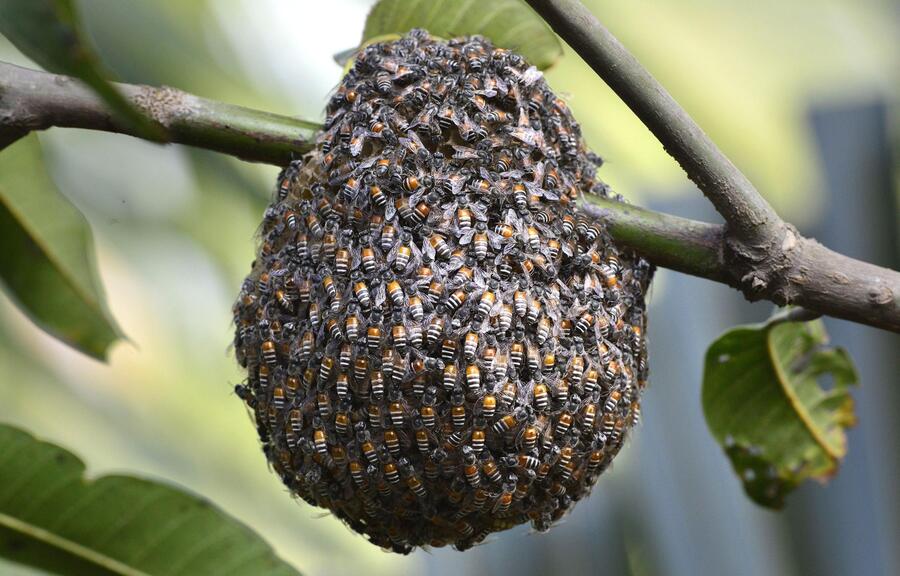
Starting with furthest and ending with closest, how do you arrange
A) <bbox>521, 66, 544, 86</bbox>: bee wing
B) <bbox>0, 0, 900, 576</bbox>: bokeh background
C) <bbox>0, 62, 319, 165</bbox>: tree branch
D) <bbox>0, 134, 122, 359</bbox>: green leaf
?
1. <bbox>0, 0, 900, 576</bbox>: bokeh background
2. <bbox>0, 134, 122, 359</bbox>: green leaf
3. <bbox>521, 66, 544, 86</bbox>: bee wing
4. <bbox>0, 62, 319, 165</bbox>: tree branch

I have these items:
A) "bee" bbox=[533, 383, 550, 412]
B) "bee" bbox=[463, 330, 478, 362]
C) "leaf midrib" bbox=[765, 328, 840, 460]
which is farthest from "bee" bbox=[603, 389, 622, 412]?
"leaf midrib" bbox=[765, 328, 840, 460]

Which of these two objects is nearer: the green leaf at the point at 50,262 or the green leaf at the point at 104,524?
the green leaf at the point at 104,524

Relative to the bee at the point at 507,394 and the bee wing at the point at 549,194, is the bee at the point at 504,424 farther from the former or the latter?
the bee wing at the point at 549,194

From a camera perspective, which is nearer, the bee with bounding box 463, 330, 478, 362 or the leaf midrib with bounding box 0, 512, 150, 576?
the bee with bounding box 463, 330, 478, 362

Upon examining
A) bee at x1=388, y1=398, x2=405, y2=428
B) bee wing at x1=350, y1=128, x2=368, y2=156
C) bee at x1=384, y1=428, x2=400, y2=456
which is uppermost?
bee wing at x1=350, y1=128, x2=368, y2=156

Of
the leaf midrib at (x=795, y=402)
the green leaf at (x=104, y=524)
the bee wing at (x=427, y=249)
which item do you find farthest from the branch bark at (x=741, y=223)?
the green leaf at (x=104, y=524)

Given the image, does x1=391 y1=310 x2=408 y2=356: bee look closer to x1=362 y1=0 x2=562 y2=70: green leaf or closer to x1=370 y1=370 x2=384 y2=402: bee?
x1=370 y1=370 x2=384 y2=402: bee

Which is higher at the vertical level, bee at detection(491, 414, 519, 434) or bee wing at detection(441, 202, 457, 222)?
bee wing at detection(441, 202, 457, 222)
